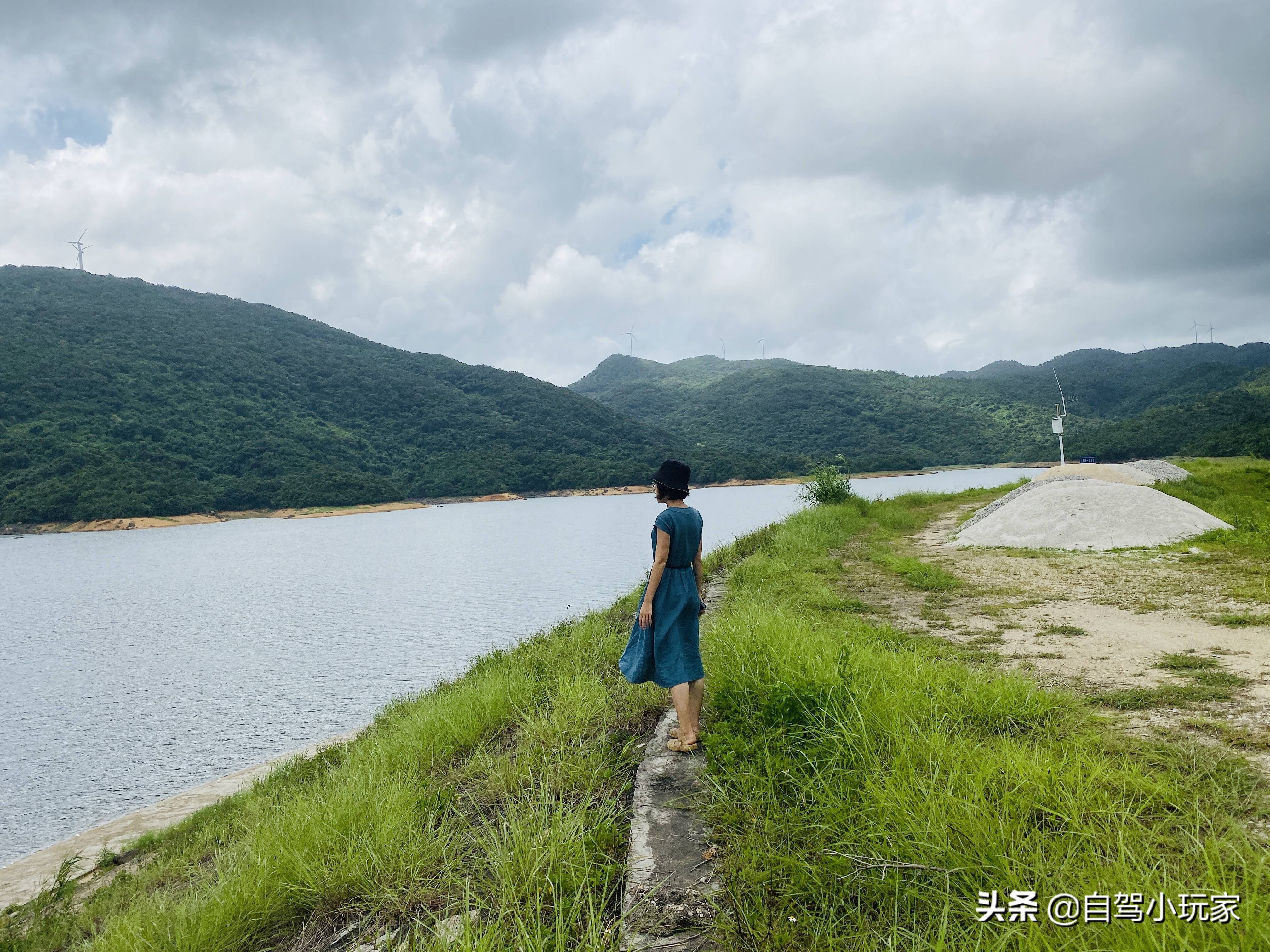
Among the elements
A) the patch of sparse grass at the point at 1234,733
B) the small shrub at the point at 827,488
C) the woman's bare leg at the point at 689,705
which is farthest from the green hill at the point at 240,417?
the patch of sparse grass at the point at 1234,733

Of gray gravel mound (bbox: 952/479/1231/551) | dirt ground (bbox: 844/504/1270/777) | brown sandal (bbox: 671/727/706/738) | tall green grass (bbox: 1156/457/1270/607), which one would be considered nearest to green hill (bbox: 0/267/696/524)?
gray gravel mound (bbox: 952/479/1231/551)

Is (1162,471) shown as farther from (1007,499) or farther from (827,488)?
(827,488)

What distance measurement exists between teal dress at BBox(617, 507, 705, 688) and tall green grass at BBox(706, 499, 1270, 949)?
435 millimetres

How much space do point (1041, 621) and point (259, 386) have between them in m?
106

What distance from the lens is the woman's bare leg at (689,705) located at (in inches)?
164

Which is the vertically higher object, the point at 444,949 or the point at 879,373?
the point at 879,373

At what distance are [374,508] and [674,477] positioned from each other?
7369 cm

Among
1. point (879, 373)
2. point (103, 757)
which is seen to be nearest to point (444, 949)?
point (103, 757)

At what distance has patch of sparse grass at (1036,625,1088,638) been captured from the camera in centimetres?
684

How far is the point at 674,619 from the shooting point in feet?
13.7

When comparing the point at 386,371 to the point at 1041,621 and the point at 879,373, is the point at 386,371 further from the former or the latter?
the point at 1041,621

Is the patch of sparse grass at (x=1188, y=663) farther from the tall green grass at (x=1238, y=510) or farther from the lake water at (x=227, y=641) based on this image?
the lake water at (x=227, y=641)

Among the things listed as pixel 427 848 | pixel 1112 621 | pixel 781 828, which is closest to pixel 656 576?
pixel 781 828

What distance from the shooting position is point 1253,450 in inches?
1277
